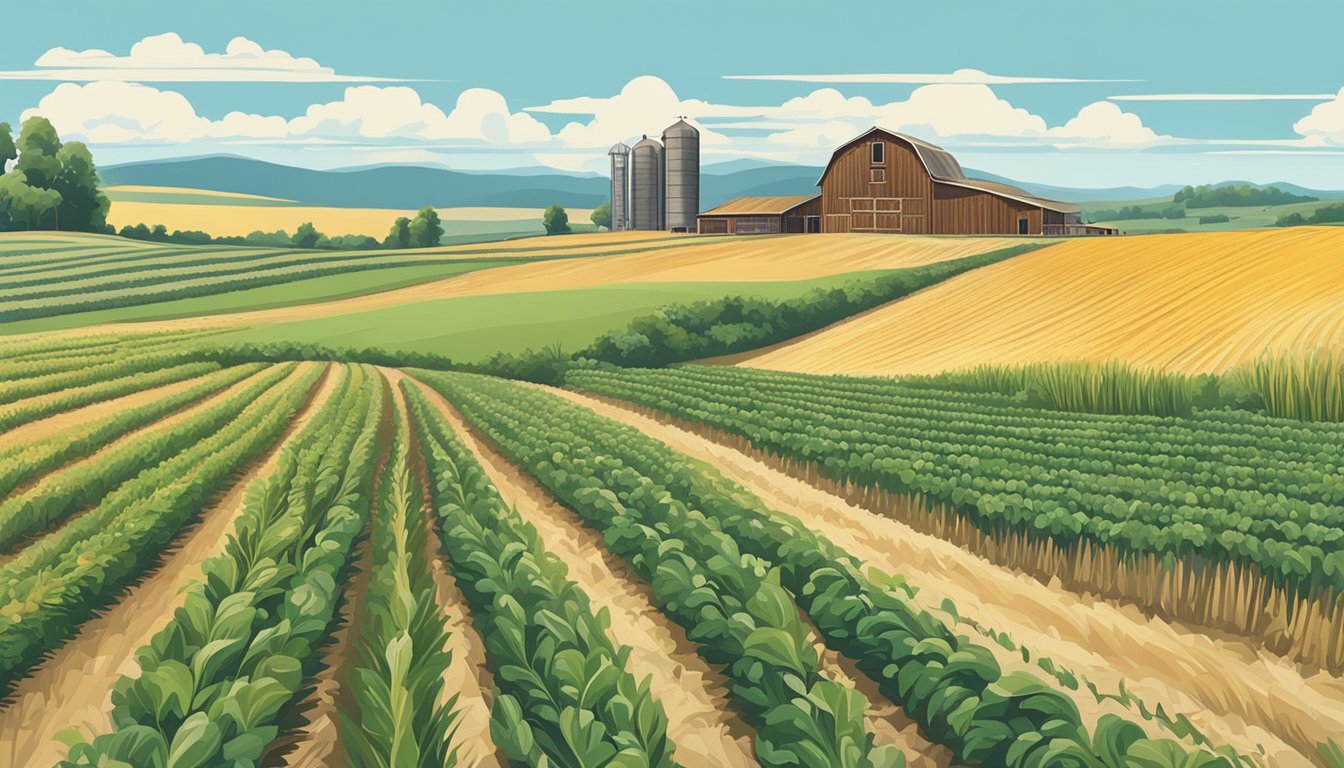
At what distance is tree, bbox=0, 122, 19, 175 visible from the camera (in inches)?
3376

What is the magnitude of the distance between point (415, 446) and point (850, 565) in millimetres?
13360

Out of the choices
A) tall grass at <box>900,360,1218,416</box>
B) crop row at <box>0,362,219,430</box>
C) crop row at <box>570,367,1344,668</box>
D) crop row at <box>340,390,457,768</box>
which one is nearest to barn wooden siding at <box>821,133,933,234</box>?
tall grass at <box>900,360,1218,416</box>

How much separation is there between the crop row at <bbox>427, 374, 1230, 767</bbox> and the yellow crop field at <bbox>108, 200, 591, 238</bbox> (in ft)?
370

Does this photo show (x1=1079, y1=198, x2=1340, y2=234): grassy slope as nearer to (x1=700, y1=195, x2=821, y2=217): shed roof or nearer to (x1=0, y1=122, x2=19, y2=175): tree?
(x1=700, y1=195, x2=821, y2=217): shed roof

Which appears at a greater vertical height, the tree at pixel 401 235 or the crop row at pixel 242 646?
the tree at pixel 401 235

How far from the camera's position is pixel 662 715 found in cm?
684

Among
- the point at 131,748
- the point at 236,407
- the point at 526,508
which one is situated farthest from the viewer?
the point at 236,407

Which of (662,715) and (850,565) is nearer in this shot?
(662,715)

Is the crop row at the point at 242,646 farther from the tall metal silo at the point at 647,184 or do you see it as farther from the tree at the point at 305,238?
the tree at the point at 305,238

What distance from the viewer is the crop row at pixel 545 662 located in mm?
6516

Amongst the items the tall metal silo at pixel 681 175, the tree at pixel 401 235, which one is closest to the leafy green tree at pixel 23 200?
the tree at pixel 401 235

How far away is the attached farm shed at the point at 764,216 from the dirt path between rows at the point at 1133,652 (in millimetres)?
69834

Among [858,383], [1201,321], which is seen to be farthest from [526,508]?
[1201,321]

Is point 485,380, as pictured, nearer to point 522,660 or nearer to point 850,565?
point 850,565
